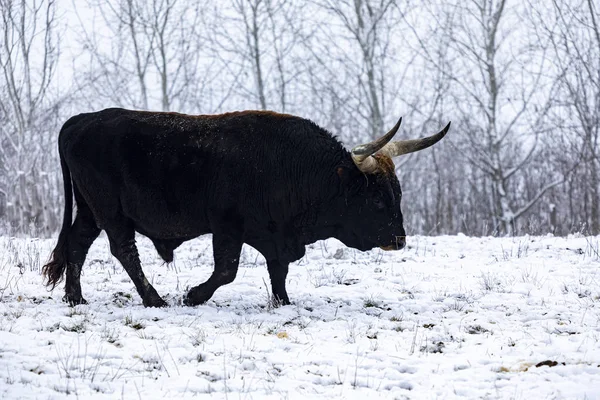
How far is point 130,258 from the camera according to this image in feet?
20.8

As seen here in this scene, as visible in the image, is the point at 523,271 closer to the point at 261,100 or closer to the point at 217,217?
the point at 217,217

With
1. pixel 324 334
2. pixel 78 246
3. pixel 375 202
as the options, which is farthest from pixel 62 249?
pixel 375 202

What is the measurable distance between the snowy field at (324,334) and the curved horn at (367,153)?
4.34ft

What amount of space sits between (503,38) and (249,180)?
47.4ft

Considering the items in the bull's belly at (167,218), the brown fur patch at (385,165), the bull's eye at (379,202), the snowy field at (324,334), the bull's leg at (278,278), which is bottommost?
the snowy field at (324,334)

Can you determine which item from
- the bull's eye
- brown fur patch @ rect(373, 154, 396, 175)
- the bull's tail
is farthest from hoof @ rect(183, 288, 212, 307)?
brown fur patch @ rect(373, 154, 396, 175)

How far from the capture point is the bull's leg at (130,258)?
616cm

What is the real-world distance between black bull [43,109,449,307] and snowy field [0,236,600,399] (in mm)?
557

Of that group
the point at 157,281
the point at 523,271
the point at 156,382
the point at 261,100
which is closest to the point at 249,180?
the point at 157,281

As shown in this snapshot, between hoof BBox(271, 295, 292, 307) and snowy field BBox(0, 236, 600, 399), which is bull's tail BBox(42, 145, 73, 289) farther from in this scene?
hoof BBox(271, 295, 292, 307)

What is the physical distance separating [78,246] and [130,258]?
0.61m

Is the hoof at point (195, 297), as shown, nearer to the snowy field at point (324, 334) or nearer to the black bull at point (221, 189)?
the black bull at point (221, 189)

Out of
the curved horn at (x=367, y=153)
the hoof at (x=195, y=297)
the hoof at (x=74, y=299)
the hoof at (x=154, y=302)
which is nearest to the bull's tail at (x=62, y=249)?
the hoof at (x=74, y=299)

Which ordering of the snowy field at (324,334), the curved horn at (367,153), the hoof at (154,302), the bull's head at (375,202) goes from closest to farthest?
the snowy field at (324,334) → the curved horn at (367,153) → the hoof at (154,302) → the bull's head at (375,202)
